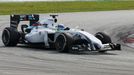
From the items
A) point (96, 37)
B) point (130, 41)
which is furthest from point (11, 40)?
point (130, 41)

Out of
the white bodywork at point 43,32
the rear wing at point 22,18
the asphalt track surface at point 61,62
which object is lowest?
the asphalt track surface at point 61,62

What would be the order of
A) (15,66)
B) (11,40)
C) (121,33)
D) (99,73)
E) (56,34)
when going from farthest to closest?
(121,33)
(11,40)
(56,34)
(15,66)
(99,73)

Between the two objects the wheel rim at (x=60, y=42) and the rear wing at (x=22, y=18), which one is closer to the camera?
the wheel rim at (x=60, y=42)

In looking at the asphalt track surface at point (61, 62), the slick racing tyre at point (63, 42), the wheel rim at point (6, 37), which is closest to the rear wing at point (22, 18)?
the wheel rim at point (6, 37)

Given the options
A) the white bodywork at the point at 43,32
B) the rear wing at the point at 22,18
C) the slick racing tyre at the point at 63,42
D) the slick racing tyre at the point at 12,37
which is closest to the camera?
the slick racing tyre at the point at 63,42

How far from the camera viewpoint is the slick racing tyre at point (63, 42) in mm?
15734

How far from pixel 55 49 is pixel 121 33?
4.54 m

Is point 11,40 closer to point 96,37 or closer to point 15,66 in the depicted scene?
point 96,37

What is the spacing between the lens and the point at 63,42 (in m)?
15.9

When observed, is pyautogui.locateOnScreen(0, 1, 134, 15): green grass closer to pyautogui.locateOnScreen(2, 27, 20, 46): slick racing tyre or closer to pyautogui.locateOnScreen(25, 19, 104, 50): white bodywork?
pyautogui.locateOnScreen(2, 27, 20, 46): slick racing tyre

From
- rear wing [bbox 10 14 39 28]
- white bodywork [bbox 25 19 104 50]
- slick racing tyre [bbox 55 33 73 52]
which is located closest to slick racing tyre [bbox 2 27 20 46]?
white bodywork [bbox 25 19 104 50]

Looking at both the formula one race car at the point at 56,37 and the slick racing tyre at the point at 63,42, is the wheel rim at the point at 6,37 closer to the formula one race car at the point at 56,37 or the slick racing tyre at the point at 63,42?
the formula one race car at the point at 56,37

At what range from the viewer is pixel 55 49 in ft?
55.7

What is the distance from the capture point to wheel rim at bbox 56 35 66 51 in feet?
52.1
